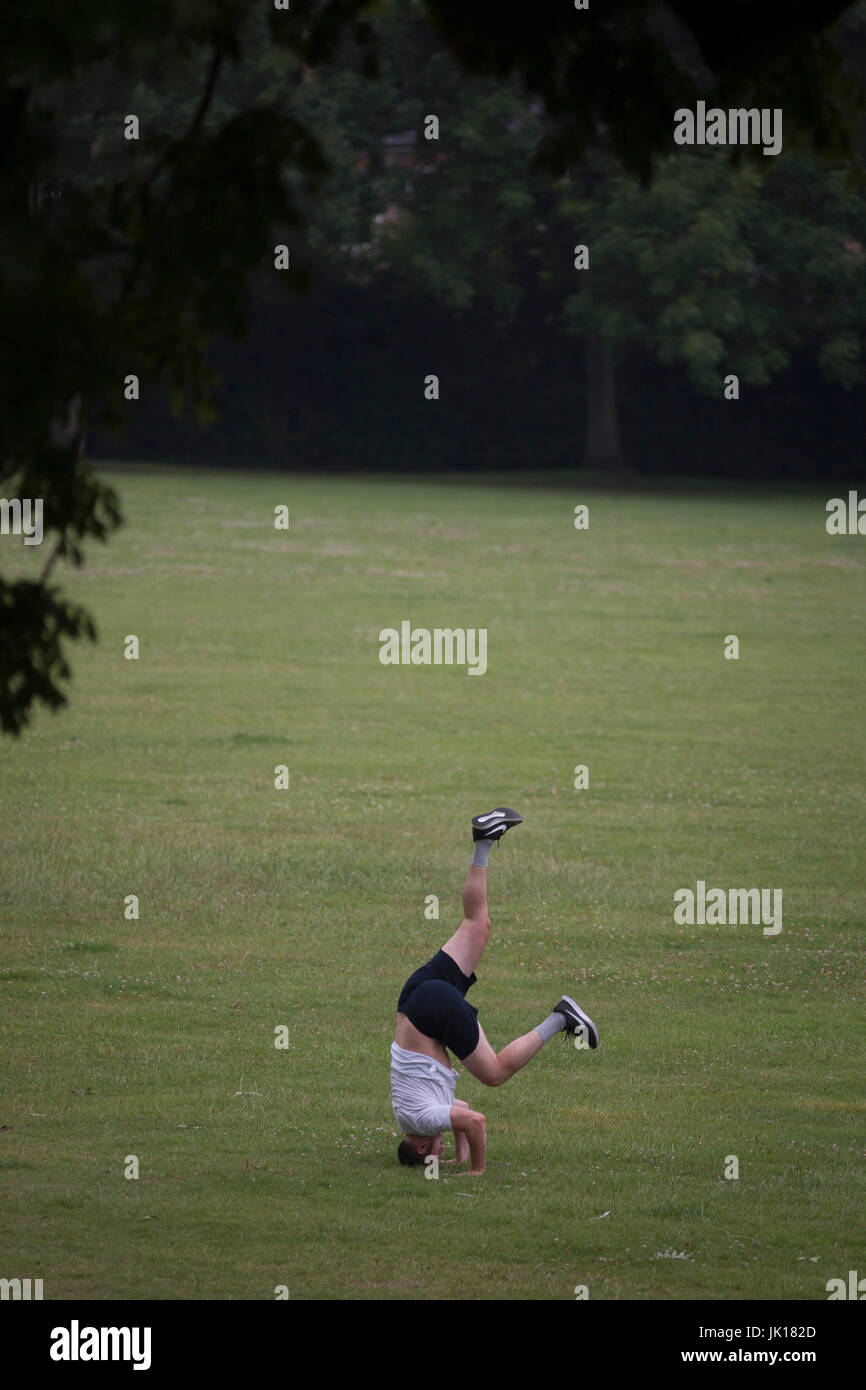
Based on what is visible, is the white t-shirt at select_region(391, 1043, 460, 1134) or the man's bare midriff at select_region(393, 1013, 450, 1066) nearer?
the white t-shirt at select_region(391, 1043, 460, 1134)

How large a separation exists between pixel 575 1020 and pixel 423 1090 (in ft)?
3.81

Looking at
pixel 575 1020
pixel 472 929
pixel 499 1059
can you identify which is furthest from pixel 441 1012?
pixel 575 1020

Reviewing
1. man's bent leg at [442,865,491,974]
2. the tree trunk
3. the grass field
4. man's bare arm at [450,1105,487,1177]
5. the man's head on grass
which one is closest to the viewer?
the grass field

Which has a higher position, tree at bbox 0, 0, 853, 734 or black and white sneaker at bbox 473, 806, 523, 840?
tree at bbox 0, 0, 853, 734

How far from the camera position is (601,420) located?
2269 inches

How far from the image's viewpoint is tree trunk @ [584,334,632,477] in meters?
56.8

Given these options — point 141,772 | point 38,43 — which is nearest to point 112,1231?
point 38,43

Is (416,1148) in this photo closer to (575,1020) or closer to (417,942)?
(575,1020)

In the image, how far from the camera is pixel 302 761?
22281 millimetres

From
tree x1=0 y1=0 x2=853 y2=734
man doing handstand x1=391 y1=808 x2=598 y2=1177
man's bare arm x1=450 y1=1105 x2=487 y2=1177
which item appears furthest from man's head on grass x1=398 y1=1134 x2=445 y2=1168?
tree x1=0 y1=0 x2=853 y2=734

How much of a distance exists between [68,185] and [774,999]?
935cm

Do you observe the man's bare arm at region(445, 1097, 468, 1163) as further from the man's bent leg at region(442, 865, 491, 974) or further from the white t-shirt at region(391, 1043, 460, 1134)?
the man's bent leg at region(442, 865, 491, 974)

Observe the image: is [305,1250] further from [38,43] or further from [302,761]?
[302,761]

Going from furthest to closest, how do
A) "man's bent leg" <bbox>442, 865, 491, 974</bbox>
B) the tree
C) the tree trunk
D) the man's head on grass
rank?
1. the tree trunk
2. "man's bent leg" <bbox>442, 865, 491, 974</bbox>
3. the man's head on grass
4. the tree
